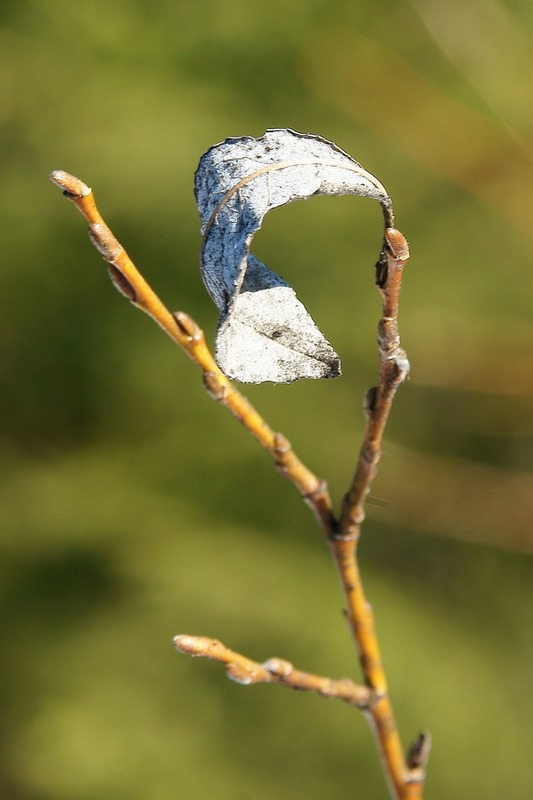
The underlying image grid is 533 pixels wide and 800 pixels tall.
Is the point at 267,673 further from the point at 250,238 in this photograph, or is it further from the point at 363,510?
the point at 250,238

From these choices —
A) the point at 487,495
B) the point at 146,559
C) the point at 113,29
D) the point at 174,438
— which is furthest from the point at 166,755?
the point at 113,29

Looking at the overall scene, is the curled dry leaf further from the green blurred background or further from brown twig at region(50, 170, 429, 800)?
the green blurred background

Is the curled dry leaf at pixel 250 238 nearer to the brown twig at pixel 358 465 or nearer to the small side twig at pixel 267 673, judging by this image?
the brown twig at pixel 358 465

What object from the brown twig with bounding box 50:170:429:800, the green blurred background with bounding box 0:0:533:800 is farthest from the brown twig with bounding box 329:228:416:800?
the green blurred background with bounding box 0:0:533:800

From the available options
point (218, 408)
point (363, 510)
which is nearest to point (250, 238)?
point (363, 510)

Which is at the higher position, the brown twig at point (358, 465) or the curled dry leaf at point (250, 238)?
the curled dry leaf at point (250, 238)

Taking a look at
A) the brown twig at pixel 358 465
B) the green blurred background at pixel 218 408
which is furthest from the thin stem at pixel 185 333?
the green blurred background at pixel 218 408
